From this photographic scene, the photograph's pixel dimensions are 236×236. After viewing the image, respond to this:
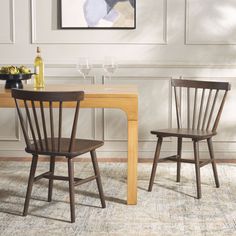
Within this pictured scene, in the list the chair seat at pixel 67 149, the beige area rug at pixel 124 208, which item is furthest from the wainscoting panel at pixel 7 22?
the chair seat at pixel 67 149

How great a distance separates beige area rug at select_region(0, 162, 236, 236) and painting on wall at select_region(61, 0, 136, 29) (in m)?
1.35

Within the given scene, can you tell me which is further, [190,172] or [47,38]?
[47,38]

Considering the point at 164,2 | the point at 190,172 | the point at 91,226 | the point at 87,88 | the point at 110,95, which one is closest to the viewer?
the point at 91,226

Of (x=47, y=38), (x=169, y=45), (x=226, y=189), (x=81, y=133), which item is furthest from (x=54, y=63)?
(x=226, y=189)

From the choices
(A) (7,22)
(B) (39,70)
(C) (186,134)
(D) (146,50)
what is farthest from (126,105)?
(A) (7,22)

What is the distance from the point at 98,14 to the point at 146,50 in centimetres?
55

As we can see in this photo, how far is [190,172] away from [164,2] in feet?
5.14

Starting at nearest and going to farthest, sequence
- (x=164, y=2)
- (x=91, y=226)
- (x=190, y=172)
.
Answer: (x=91, y=226), (x=190, y=172), (x=164, y=2)

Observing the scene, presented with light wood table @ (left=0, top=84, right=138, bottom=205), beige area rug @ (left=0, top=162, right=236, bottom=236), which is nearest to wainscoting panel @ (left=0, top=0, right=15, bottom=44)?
beige area rug @ (left=0, top=162, right=236, bottom=236)

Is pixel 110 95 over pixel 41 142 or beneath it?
over

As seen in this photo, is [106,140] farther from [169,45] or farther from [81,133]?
[169,45]

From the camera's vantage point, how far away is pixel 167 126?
5730 millimetres

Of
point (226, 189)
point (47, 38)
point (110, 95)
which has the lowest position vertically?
point (226, 189)

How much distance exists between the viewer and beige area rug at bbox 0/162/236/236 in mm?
3730
